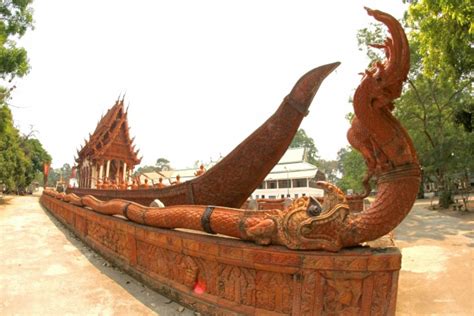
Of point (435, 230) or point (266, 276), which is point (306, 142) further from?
point (266, 276)

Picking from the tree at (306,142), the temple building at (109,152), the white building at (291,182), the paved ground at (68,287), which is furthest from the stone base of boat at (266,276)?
the tree at (306,142)

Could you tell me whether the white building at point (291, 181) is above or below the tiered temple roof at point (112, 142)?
below

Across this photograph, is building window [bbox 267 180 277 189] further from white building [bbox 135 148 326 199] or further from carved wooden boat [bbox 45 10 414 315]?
carved wooden boat [bbox 45 10 414 315]

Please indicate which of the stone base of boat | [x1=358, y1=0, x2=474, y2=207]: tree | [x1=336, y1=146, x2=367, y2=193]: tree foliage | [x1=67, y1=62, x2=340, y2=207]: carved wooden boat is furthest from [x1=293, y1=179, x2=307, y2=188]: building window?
the stone base of boat

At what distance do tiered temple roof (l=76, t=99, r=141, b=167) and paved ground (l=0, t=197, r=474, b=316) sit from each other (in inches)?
345

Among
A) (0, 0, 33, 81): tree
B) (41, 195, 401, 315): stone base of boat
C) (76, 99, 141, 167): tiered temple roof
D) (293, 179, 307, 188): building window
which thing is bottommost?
(41, 195, 401, 315): stone base of boat

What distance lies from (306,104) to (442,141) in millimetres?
19893

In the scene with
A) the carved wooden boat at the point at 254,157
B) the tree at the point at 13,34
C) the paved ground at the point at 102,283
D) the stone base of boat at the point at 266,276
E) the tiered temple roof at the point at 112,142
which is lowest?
the paved ground at the point at 102,283

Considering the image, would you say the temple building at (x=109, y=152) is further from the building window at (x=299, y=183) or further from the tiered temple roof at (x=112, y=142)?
the building window at (x=299, y=183)

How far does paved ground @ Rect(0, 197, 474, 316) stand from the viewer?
147 inches

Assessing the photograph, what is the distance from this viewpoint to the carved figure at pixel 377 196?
2672 mm

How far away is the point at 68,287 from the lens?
4453 mm

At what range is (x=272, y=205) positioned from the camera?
42.0ft

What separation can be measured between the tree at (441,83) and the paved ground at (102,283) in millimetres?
5905
